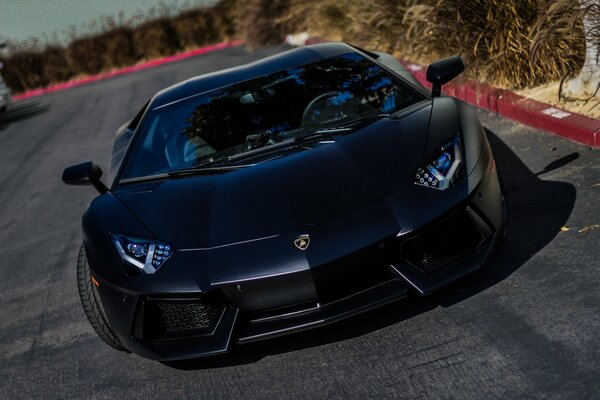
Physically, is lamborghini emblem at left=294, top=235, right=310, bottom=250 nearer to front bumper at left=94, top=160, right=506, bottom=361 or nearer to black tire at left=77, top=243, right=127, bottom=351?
front bumper at left=94, top=160, right=506, bottom=361

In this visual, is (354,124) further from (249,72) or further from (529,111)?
(529,111)

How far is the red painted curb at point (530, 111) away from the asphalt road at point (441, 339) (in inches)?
5.1

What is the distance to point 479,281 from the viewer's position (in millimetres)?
4312

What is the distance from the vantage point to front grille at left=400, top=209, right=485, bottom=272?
3867 millimetres

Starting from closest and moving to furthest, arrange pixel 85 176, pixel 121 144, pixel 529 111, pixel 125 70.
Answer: pixel 85 176, pixel 121 144, pixel 529 111, pixel 125 70

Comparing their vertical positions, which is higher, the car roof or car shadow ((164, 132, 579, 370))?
the car roof

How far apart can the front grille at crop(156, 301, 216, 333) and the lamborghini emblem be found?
0.49 m

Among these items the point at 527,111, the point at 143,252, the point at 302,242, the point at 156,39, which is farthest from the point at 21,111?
the point at 302,242

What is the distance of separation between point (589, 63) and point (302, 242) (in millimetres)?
3838

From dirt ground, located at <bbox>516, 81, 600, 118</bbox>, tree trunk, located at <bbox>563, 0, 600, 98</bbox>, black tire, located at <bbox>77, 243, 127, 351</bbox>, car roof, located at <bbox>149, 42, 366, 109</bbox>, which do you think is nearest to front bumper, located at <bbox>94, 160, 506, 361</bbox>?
black tire, located at <bbox>77, 243, 127, 351</bbox>

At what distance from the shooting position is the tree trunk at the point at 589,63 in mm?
6340

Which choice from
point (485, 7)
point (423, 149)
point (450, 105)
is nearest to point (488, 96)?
point (485, 7)

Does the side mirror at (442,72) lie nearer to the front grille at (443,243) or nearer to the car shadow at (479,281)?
the car shadow at (479,281)

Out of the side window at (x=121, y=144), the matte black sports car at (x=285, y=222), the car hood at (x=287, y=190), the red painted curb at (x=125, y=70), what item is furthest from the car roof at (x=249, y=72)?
the red painted curb at (x=125, y=70)
